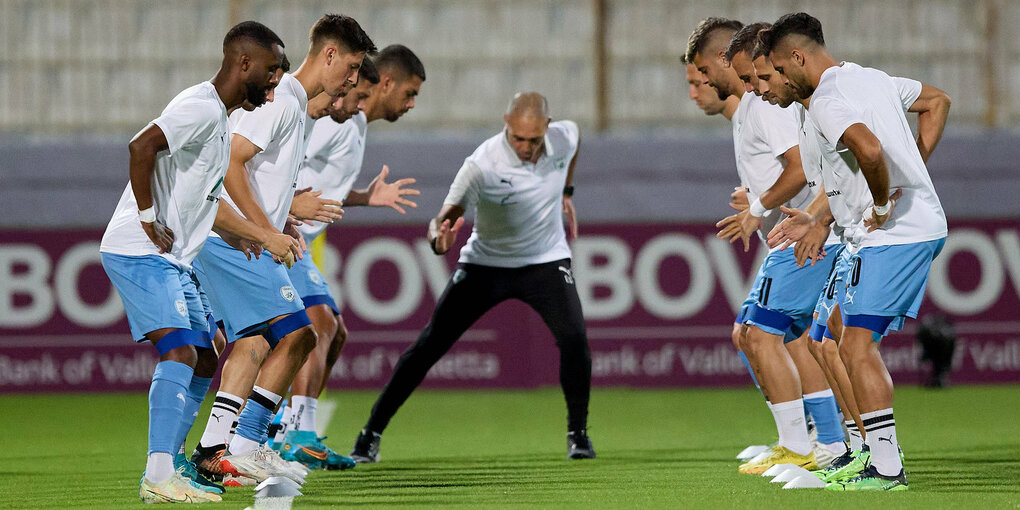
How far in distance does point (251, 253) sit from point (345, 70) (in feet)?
3.18

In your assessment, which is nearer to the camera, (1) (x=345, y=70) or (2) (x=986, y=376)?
(1) (x=345, y=70)

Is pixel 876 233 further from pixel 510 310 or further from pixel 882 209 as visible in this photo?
pixel 510 310

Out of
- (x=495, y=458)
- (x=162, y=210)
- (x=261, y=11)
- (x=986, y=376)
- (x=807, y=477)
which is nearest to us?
(x=162, y=210)

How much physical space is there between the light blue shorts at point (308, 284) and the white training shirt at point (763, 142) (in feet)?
7.56

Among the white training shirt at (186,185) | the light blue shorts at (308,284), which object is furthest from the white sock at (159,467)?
the light blue shorts at (308,284)

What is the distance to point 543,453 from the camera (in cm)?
772

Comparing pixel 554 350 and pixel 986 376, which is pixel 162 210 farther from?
pixel 986 376

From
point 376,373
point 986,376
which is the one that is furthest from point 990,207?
point 376,373

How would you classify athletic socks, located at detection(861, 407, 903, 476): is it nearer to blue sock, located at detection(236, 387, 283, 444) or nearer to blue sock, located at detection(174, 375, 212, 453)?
blue sock, located at detection(236, 387, 283, 444)

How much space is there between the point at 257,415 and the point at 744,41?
2811mm

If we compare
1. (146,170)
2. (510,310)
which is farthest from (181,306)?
(510,310)

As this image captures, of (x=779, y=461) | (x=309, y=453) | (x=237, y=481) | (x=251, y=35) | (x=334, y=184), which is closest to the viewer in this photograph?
(x=251, y=35)

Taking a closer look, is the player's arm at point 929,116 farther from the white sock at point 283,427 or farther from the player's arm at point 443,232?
the white sock at point 283,427

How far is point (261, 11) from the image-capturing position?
44.0 ft
